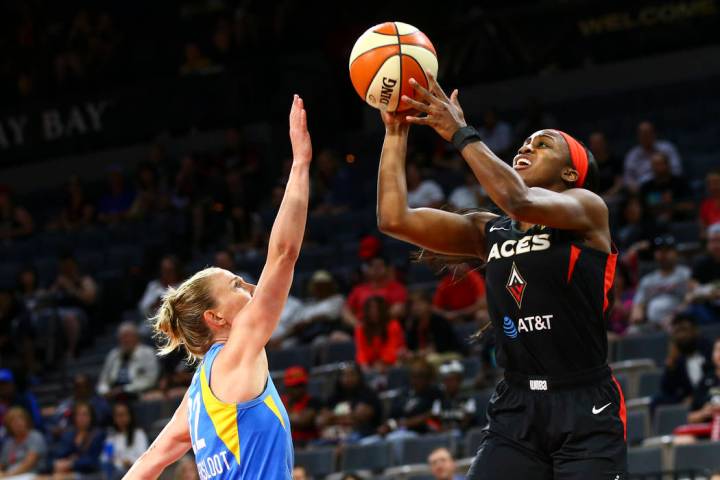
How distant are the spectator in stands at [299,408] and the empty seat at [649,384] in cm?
286

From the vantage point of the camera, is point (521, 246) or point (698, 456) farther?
point (698, 456)

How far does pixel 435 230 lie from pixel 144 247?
12171 mm

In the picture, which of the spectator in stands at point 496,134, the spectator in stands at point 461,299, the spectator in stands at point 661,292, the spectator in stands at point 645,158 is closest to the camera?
the spectator in stands at point 661,292

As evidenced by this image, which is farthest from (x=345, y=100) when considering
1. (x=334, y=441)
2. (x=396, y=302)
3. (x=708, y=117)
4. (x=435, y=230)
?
(x=435, y=230)

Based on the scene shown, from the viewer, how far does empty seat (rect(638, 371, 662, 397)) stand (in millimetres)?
10430

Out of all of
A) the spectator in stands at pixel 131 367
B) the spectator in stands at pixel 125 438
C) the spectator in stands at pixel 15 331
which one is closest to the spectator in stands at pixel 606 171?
the spectator in stands at pixel 131 367

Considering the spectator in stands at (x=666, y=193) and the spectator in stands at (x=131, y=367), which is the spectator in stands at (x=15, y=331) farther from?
the spectator in stands at (x=666, y=193)

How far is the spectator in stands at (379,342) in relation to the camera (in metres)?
12.1

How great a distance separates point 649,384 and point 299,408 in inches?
121

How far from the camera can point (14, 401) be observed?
13227 millimetres

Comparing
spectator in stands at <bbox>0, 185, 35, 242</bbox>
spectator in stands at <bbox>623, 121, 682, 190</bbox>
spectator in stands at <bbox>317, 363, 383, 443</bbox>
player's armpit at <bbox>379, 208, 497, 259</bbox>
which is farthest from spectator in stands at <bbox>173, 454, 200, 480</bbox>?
spectator in stands at <bbox>0, 185, 35, 242</bbox>

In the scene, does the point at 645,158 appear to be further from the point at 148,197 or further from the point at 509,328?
the point at 509,328

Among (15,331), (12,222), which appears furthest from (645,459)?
(12,222)

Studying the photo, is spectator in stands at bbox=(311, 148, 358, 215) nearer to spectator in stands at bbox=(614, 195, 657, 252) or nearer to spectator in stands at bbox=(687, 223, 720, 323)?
spectator in stands at bbox=(614, 195, 657, 252)
